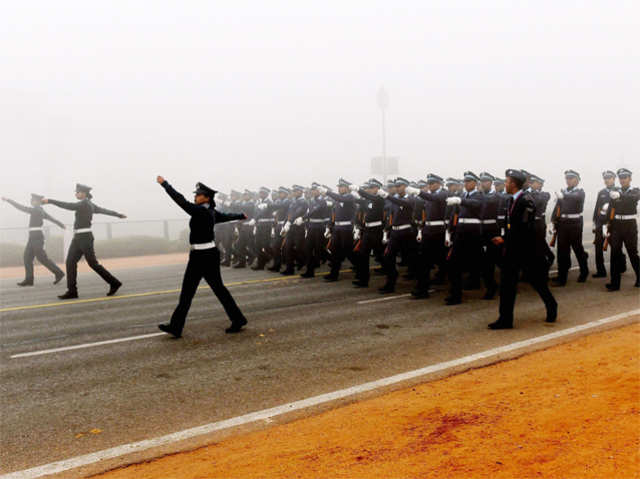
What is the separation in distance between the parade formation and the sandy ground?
146 inches

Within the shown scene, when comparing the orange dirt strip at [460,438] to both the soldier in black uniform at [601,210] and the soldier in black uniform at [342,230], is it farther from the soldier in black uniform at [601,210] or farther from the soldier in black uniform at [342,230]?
the soldier in black uniform at [342,230]

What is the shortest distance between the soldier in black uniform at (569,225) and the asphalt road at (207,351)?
0.48 meters

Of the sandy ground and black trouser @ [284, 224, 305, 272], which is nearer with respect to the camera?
black trouser @ [284, 224, 305, 272]

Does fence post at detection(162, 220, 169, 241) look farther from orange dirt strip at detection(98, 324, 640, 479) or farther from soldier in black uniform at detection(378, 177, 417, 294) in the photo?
orange dirt strip at detection(98, 324, 640, 479)

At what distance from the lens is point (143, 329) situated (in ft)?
28.0

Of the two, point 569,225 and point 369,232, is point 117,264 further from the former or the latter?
point 569,225

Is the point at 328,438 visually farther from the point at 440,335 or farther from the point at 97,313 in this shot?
the point at 97,313

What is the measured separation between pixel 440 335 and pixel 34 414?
183 inches

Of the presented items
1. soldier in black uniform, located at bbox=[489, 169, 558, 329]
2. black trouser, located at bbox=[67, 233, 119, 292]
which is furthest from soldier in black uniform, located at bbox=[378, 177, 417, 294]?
black trouser, located at bbox=[67, 233, 119, 292]

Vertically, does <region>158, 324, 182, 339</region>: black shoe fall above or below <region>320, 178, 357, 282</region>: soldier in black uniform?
below

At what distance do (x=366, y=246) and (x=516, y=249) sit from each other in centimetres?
437

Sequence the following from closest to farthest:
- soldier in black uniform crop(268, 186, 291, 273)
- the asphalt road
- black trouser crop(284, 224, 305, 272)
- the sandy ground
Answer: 1. the asphalt road
2. black trouser crop(284, 224, 305, 272)
3. soldier in black uniform crop(268, 186, 291, 273)
4. the sandy ground

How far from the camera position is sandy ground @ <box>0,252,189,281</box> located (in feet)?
59.5

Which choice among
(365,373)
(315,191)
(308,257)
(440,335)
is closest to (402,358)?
(365,373)
